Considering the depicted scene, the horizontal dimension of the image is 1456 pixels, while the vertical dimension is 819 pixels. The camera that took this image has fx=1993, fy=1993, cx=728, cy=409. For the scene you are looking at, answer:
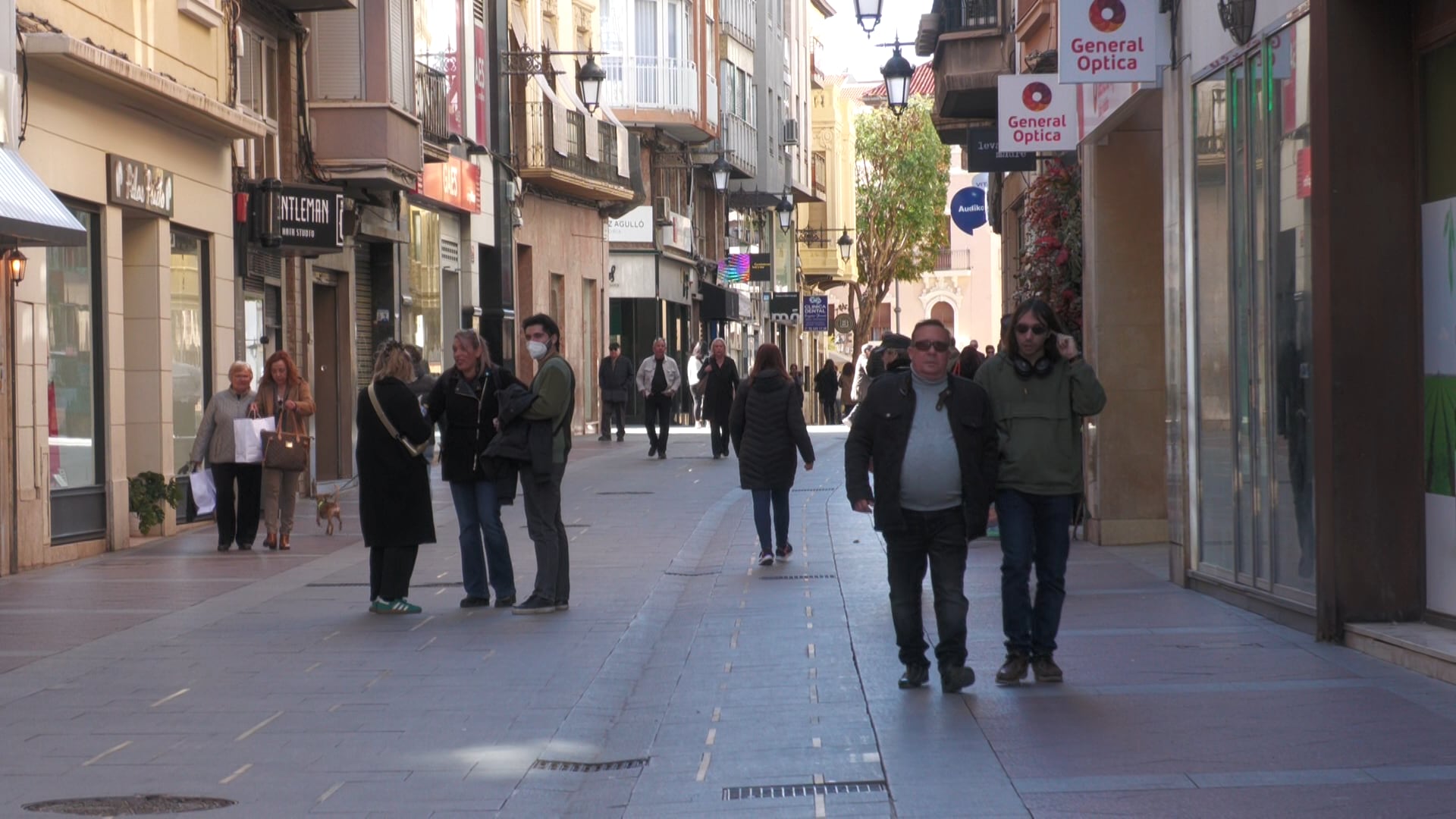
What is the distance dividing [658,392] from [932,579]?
72.8 feet

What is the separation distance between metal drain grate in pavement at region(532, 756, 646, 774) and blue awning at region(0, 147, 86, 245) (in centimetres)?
778

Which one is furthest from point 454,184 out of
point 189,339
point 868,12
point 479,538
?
point 479,538

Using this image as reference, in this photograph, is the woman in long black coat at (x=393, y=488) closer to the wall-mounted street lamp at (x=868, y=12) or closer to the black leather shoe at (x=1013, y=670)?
the black leather shoe at (x=1013, y=670)

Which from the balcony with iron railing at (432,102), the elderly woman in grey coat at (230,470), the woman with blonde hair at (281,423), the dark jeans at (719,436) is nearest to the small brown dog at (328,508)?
the woman with blonde hair at (281,423)

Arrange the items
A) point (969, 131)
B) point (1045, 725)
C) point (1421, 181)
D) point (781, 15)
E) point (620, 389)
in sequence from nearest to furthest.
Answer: point (1045, 725) < point (1421, 181) < point (969, 131) < point (620, 389) < point (781, 15)

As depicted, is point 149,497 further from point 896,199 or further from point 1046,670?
A: point 896,199

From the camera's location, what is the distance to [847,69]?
338 feet

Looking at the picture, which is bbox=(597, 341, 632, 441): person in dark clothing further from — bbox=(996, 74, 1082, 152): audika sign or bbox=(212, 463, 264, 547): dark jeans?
bbox=(996, 74, 1082, 152): audika sign

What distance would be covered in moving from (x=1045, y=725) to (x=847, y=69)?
9705 centimetres

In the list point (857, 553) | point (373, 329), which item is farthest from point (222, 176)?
point (857, 553)

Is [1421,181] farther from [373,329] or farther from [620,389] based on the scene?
[620,389]

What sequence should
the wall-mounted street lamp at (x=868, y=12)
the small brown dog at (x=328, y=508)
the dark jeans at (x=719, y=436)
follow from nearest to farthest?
the small brown dog at (x=328, y=508)
the wall-mounted street lamp at (x=868, y=12)
the dark jeans at (x=719, y=436)

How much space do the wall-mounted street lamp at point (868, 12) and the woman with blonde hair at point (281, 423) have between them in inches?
327

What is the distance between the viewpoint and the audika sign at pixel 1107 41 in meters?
13.0
